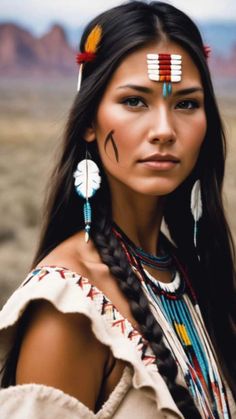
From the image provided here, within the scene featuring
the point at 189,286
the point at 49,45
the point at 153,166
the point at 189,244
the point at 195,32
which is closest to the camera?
the point at 153,166

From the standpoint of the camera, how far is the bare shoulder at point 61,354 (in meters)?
1.78

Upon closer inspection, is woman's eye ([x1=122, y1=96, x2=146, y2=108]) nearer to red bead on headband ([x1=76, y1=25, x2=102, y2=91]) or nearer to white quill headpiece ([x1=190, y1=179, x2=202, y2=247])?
red bead on headband ([x1=76, y1=25, x2=102, y2=91])

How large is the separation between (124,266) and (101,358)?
31 cm

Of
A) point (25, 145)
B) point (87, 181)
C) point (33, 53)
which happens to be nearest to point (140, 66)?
point (87, 181)

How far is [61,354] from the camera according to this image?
1.78 m

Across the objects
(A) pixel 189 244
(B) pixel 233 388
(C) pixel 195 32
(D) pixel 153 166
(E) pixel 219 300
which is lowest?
(B) pixel 233 388

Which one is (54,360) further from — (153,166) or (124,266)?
(153,166)

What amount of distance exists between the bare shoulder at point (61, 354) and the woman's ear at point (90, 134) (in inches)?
21.6

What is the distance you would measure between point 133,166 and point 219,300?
2.25ft

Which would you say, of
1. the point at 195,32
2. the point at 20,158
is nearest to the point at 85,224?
the point at 195,32

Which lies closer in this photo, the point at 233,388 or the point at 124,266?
the point at 124,266

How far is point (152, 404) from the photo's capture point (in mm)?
1854

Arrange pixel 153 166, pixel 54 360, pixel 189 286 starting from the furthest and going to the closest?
pixel 189 286 < pixel 153 166 < pixel 54 360

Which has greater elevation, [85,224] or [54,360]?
[85,224]
